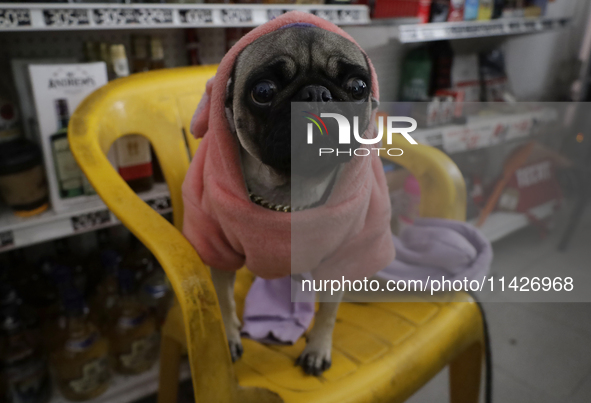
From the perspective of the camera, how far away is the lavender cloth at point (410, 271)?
2.07 feet

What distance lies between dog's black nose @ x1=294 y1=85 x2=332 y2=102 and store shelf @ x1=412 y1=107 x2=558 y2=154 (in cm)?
98

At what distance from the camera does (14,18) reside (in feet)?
2.05

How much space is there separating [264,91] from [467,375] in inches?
25.3

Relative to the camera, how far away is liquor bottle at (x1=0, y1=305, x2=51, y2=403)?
81 cm

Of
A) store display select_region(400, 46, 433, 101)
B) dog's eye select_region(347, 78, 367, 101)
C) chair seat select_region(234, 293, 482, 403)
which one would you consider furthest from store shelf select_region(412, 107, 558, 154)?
dog's eye select_region(347, 78, 367, 101)

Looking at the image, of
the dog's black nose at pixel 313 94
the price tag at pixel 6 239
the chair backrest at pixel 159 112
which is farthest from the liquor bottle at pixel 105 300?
the dog's black nose at pixel 313 94

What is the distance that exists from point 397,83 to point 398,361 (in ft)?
4.53

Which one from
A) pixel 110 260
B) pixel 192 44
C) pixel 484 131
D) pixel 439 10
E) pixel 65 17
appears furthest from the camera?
pixel 484 131

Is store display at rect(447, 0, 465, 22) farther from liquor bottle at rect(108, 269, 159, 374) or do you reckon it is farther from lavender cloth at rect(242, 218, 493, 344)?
→ liquor bottle at rect(108, 269, 159, 374)

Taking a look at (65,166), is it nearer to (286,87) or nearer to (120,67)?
(120,67)

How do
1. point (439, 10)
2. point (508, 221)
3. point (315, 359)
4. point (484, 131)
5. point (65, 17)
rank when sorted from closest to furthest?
point (315, 359)
point (65, 17)
point (439, 10)
point (484, 131)
point (508, 221)

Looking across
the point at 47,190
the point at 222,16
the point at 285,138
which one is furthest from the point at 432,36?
the point at 47,190

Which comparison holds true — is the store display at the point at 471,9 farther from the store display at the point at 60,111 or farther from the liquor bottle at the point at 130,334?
the liquor bottle at the point at 130,334

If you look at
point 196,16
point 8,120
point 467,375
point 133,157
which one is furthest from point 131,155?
point 467,375
